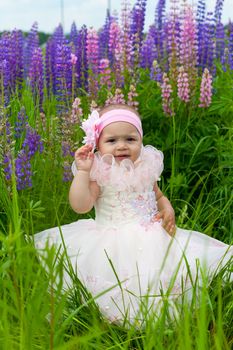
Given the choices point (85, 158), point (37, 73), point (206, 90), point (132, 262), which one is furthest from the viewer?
point (37, 73)

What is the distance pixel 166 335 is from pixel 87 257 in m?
0.59

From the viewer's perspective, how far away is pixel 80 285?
2.70 meters

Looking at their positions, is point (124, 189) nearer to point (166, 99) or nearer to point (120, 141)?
point (120, 141)

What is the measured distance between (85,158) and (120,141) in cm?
17

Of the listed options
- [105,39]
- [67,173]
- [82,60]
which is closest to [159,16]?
[105,39]

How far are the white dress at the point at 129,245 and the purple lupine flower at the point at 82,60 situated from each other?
1869 mm

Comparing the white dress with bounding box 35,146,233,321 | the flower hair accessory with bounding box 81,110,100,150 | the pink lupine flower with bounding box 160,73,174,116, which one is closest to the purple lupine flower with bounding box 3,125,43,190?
the white dress with bounding box 35,146,233,321

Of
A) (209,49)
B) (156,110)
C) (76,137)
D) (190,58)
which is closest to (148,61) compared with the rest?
(209,49)

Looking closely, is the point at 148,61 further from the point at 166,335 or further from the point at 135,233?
the point at 166,335

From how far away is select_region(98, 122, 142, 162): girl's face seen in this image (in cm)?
294

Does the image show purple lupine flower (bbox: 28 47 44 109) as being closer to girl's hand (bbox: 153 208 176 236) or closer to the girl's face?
the girl's face

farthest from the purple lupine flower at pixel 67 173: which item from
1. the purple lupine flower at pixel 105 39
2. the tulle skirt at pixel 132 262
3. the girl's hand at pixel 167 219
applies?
the purple lupine flower at pixel 105 39

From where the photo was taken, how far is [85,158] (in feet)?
9.64

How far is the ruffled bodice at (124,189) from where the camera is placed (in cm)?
296
